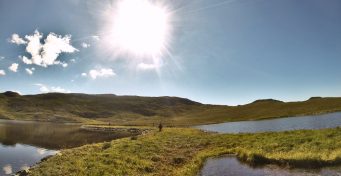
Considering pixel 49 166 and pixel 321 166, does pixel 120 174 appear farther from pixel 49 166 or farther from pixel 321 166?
pixel 321 166

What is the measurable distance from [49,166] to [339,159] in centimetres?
2430

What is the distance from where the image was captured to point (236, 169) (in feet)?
87.7

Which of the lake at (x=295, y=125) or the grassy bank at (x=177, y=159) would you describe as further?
the lake at (x=295, y=125)

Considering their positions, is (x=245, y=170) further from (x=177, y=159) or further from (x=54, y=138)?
(x=54, y=138)

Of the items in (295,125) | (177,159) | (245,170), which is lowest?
(245,170)

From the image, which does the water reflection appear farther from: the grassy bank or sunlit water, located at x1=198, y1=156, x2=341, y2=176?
sunlit water, located at x1=198, y1=156, x2=341, y2=176

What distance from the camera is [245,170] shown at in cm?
2594

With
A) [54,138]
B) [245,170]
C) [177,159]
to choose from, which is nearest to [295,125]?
[177,159]

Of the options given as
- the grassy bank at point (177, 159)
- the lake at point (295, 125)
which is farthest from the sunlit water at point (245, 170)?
the lake at point (295, 125)

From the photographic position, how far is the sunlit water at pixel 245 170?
22.7 metres

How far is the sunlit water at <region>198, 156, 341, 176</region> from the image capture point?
22.7 m

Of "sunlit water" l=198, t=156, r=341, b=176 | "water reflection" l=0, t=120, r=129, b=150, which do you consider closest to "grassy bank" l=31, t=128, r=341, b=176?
"sunlit water" l=198, t=156, r=341, b=176

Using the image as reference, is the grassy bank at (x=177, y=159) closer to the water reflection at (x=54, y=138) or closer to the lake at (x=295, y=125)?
the water reflection at (x=54, y=138)

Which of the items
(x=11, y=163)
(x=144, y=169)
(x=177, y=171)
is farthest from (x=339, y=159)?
(x=11, y=163)
